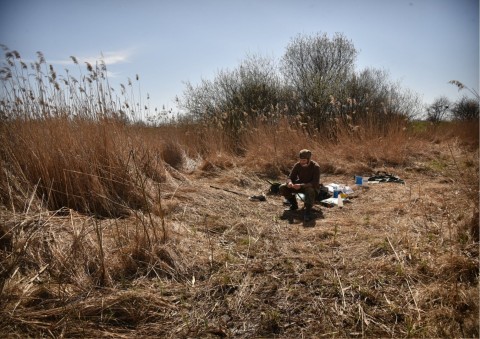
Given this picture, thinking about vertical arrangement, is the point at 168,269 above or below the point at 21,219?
below

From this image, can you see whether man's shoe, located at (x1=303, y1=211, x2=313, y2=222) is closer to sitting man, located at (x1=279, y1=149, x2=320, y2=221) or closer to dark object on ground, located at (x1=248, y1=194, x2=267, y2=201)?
sitting man, located at (x1=279, y1=149, x2=320, y2=221)

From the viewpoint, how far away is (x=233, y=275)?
244 cm

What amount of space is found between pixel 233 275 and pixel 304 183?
2.69 meters

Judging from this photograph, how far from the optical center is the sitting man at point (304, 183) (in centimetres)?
443

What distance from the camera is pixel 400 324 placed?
1.89 meters

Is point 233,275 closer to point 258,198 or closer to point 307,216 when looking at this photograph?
point 307,216

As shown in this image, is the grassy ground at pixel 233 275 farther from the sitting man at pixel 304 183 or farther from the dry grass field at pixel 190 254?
the sitting man at pixel 304 183

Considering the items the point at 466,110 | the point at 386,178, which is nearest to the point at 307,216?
the point at 386,178

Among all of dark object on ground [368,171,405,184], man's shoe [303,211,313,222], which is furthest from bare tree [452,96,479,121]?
man's shoe [303,211,313,222]

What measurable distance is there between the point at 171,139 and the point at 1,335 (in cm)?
597

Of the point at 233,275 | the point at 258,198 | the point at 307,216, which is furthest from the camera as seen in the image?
the point at 258,198

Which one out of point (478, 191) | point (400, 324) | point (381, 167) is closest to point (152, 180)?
point (400, 324)

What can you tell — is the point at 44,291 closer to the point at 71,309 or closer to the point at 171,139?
the point at 71,309

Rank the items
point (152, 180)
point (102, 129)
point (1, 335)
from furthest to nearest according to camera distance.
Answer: point (152, 180)
point (102, 129)
point (1, 335)
